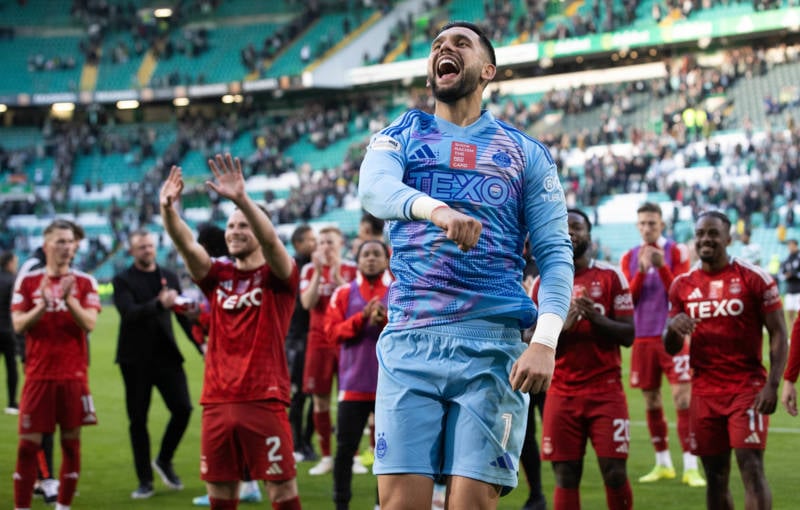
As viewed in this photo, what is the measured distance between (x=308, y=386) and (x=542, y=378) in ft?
23.5

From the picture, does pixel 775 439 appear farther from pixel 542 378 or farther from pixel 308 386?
pixel 542 378

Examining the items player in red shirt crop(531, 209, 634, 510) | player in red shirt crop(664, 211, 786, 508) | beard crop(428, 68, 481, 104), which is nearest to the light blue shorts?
beard crop(428, 68, 481, 104)

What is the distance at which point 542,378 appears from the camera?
3.62 meters

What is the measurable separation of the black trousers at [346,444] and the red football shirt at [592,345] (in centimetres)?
Result: 161

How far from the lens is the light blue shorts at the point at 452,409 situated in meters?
3.79

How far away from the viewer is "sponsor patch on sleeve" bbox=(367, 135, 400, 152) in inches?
152

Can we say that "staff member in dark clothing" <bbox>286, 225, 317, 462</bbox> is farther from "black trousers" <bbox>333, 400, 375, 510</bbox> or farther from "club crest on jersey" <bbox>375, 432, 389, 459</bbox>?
"club crest on jersey" <bbox>375, 432, 389, 459</bbox>

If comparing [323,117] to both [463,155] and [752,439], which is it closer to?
[752,439]

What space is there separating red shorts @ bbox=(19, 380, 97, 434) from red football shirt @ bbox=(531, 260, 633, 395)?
3556 mm

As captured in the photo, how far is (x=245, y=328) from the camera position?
6.44m

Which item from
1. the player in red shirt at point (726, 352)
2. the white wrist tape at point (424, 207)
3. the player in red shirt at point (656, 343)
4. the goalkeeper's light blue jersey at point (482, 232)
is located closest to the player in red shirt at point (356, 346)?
the player in red shirt at point (726, 352)

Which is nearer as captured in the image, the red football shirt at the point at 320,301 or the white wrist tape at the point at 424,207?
the white wrist tape at the point at 424,207

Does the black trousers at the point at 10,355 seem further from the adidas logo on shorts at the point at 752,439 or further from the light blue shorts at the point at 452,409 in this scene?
the light blue shorts at the point at 452,409

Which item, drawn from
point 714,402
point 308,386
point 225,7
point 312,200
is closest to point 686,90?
point 312,200
